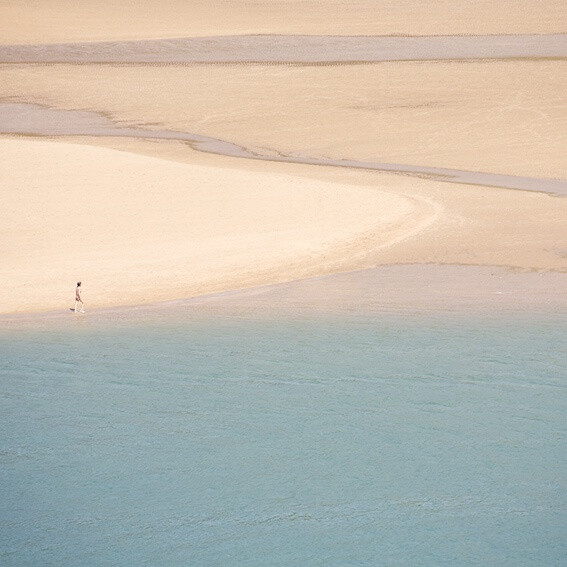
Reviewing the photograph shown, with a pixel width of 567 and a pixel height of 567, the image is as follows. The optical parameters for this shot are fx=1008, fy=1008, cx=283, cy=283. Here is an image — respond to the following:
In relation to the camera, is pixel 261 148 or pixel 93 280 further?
pixel 261 148

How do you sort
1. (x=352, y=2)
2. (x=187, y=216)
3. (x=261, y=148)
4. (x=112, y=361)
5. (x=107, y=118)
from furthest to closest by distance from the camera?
(x=352, y=2) < (x=107, y=118) < (x=261, y=148) < (x=187, y=216) < (x=112, y=361)

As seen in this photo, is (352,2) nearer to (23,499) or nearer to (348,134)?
(348,134)

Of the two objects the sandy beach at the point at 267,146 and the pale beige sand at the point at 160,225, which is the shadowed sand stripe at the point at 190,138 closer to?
the sandy beach at the point at 267,146

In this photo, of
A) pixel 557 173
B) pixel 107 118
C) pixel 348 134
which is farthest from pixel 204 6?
pixel 557 173

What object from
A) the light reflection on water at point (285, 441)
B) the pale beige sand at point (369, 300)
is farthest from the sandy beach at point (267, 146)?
the light reflection on water at point (285, 441)

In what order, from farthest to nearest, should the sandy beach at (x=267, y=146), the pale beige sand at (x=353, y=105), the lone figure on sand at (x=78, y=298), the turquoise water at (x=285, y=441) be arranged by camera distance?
the pale beige sand at (x=353, y=105) < the sandy beach at (x=267, y=146) < the lone figure on sand at (x=78, y=298) < the turquoise water at (x=285, y=441)

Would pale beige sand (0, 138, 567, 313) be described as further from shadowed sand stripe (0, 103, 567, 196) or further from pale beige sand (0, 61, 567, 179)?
pale beige sand (0, 61, 567, 179)
